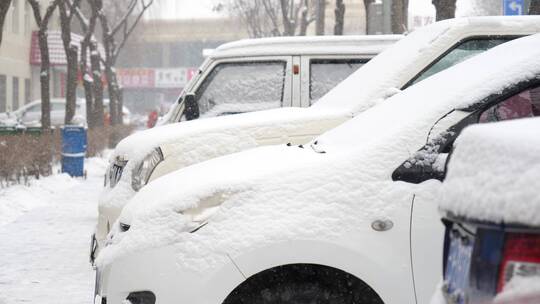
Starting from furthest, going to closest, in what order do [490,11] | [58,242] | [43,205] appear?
[490,11] < [43,205] < [58,242]

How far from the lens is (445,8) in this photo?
13430 mm

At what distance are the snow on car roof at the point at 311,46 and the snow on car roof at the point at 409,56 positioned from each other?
1.77 meters

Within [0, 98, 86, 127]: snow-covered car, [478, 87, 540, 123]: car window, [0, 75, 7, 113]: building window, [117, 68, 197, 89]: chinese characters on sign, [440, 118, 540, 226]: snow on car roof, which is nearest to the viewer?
[440, 118, 540, 226]: snow on car roof

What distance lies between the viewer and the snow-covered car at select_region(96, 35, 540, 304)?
3.66 meters

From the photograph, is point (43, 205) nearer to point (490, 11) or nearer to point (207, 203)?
point (207, 203)

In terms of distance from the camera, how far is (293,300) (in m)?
3.73

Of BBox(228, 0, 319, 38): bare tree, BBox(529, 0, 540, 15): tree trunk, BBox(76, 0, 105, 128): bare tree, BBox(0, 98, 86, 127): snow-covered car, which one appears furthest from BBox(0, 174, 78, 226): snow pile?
BBox(228, 0, 319, 38): bare tree

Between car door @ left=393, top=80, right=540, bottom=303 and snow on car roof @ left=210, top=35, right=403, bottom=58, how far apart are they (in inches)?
184

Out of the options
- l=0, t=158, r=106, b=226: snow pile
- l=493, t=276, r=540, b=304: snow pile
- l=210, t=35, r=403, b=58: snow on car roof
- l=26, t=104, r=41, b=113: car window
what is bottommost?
l=0, t=158, r=106, b=226: snow pile

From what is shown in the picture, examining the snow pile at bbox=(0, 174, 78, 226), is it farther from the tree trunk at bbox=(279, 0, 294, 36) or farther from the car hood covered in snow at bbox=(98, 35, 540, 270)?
the tree trunk at bbox=(279, 0, 294, 36)

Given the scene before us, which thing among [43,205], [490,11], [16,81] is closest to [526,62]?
[43,205]

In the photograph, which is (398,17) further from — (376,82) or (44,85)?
(376,82)

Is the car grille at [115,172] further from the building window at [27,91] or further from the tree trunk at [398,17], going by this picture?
the building window at [27,91]

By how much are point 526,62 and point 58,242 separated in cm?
645
